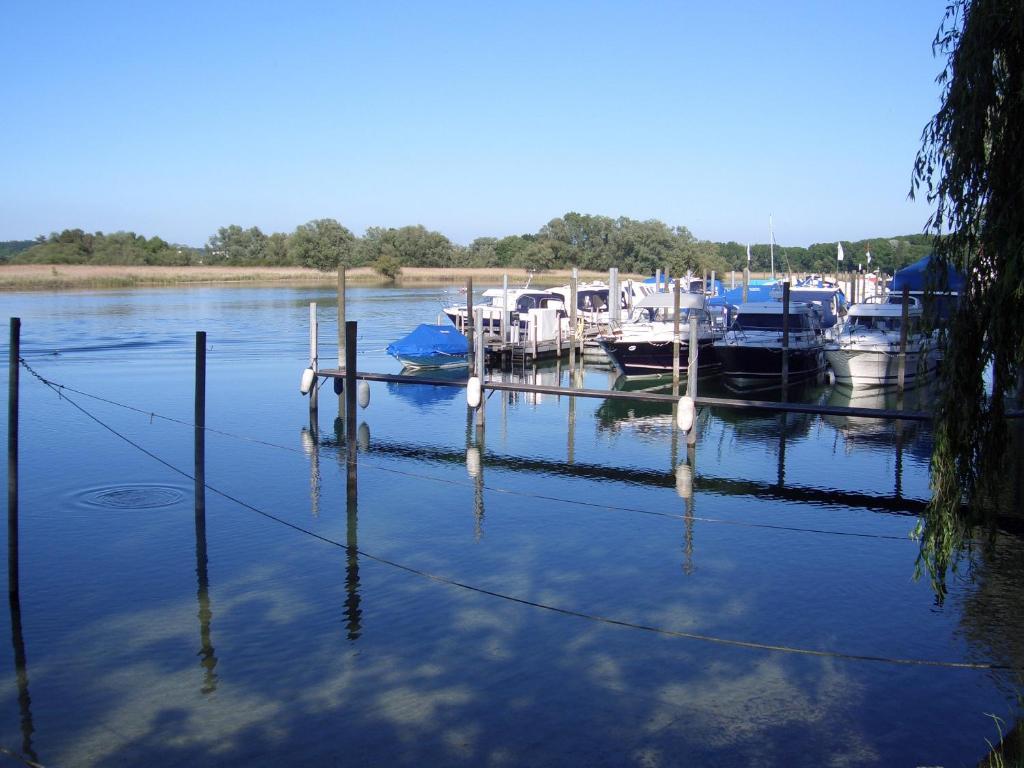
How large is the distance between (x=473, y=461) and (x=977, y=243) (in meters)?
13.9

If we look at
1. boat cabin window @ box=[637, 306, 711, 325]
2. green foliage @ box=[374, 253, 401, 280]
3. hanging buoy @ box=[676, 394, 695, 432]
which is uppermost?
green foliage @ box=[374, 253, 401, 280]

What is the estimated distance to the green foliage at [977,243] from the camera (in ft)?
21.7

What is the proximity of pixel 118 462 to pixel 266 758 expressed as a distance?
12.9 meters

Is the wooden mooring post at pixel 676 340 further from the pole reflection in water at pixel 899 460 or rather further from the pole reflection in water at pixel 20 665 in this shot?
the pole reflection in water at pixel 20 665

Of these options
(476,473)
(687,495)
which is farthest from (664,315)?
(687,495)

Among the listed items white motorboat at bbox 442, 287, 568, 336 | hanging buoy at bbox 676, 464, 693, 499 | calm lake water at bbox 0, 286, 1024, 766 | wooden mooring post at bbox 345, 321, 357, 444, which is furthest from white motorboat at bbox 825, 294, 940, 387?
wooden mooring post at bbox 345, 321, 357, 444

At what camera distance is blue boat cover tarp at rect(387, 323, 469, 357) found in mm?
36375

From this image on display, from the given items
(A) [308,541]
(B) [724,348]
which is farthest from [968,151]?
(B) [724,348]

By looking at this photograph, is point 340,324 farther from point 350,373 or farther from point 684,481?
point 350,373

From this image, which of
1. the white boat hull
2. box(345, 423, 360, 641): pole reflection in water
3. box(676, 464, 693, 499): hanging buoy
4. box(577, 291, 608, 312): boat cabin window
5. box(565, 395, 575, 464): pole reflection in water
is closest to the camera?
box(345, 423, 360, 641): pole reflection in water

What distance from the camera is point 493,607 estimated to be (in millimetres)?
11719

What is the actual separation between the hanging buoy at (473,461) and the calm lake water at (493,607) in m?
0.09

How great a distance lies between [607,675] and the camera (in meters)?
9.82

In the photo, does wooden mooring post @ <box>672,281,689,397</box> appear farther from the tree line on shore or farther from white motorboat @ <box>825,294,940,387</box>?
the tree line on shore
